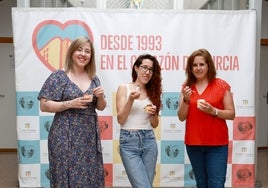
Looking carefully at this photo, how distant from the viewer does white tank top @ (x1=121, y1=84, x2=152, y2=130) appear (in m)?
2.44

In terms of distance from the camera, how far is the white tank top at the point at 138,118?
2441 millimetres

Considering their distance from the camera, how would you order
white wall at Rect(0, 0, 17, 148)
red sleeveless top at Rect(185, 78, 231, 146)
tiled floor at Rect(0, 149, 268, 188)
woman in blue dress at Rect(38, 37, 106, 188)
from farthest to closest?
white wall at Rect(0, 0, 17, 148), tiled floor at Rect(0, 149, 268, 188), red sleeveless top at Rect(185, 78, 231, 146), woman in blue dress at Rect(38, 37, 106, 188)

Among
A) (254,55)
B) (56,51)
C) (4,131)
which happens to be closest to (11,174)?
(4,131)

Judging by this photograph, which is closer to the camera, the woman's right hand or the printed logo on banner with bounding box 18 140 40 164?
the woman's right hand

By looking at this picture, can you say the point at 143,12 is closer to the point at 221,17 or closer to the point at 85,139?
the point at 221,17

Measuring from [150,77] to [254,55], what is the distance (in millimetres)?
1696

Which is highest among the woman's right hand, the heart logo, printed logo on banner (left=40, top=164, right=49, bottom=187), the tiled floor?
the heart logo

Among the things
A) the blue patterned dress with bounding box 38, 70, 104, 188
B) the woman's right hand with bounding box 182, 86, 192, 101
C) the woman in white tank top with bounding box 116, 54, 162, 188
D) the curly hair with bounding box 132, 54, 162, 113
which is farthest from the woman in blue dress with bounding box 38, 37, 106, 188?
the woman's right hand with bounding box 182, 86, 192, 101

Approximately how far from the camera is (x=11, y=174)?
4.77 m

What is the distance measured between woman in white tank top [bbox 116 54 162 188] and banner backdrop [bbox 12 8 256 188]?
1214mm

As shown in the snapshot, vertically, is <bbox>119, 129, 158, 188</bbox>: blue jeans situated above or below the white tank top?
below

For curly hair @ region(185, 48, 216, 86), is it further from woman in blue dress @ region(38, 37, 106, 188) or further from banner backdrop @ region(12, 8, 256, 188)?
banner backdrop @ region(12, 8, 256, 188)

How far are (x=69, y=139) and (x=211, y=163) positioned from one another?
3.41 ft

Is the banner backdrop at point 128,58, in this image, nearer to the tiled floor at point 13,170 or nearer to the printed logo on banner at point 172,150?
the printed logo on banner at point 172,150
